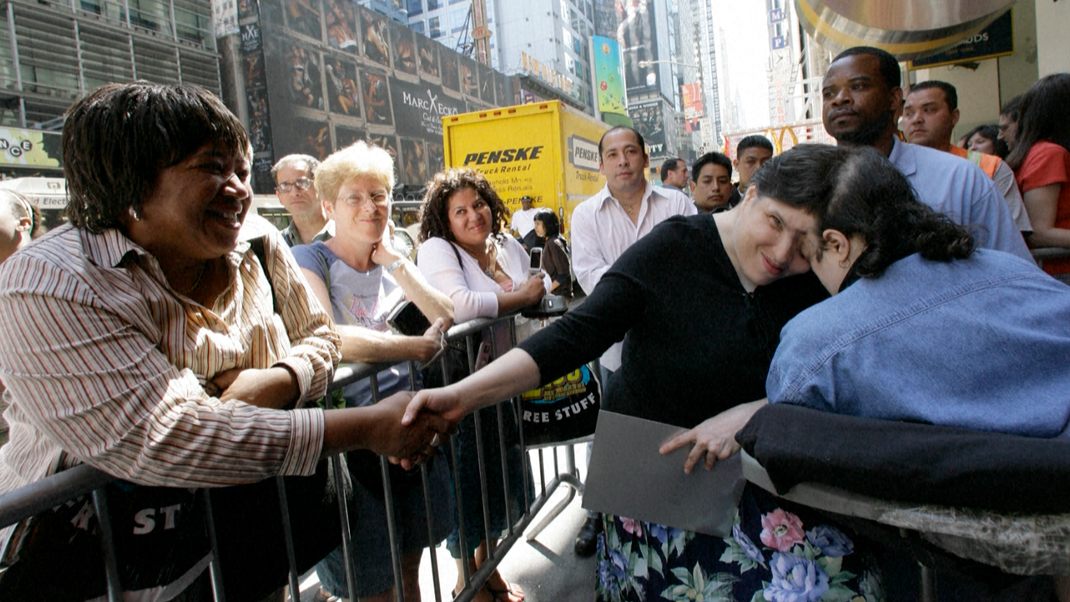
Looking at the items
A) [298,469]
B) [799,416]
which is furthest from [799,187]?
[298,469]

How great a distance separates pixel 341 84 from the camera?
86.1 feet

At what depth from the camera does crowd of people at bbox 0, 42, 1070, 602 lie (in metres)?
1.15

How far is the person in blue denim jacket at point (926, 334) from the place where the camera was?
3.42 feet

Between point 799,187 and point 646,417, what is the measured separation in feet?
2.57

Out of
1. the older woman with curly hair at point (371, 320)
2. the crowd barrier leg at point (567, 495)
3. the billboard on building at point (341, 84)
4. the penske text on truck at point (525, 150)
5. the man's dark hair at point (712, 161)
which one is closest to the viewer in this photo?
the older woman with curly hair at point (371, 320)

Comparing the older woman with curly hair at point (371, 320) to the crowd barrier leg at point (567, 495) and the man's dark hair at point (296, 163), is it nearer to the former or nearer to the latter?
the crowd barrier leg at point (567, 495)

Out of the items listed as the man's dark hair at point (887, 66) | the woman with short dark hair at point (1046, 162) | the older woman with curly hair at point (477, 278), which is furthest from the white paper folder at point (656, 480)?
the woman with short dark hair at point (1046, 162)

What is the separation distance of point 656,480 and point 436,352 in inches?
39.4

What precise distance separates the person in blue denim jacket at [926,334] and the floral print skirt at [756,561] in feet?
1.47

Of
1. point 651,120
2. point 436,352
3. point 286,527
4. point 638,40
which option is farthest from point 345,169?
point 638,40

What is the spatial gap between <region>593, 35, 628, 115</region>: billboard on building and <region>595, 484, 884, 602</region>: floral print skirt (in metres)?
74.1

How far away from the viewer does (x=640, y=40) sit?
90.8 m

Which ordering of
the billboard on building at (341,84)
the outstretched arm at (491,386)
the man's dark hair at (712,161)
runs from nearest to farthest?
the outstretched arm at (491,386)
the man's dark hair at (712,161)
the billboard on building at (341,84)

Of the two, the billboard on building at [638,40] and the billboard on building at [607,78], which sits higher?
the billboard on building at [638,40]
